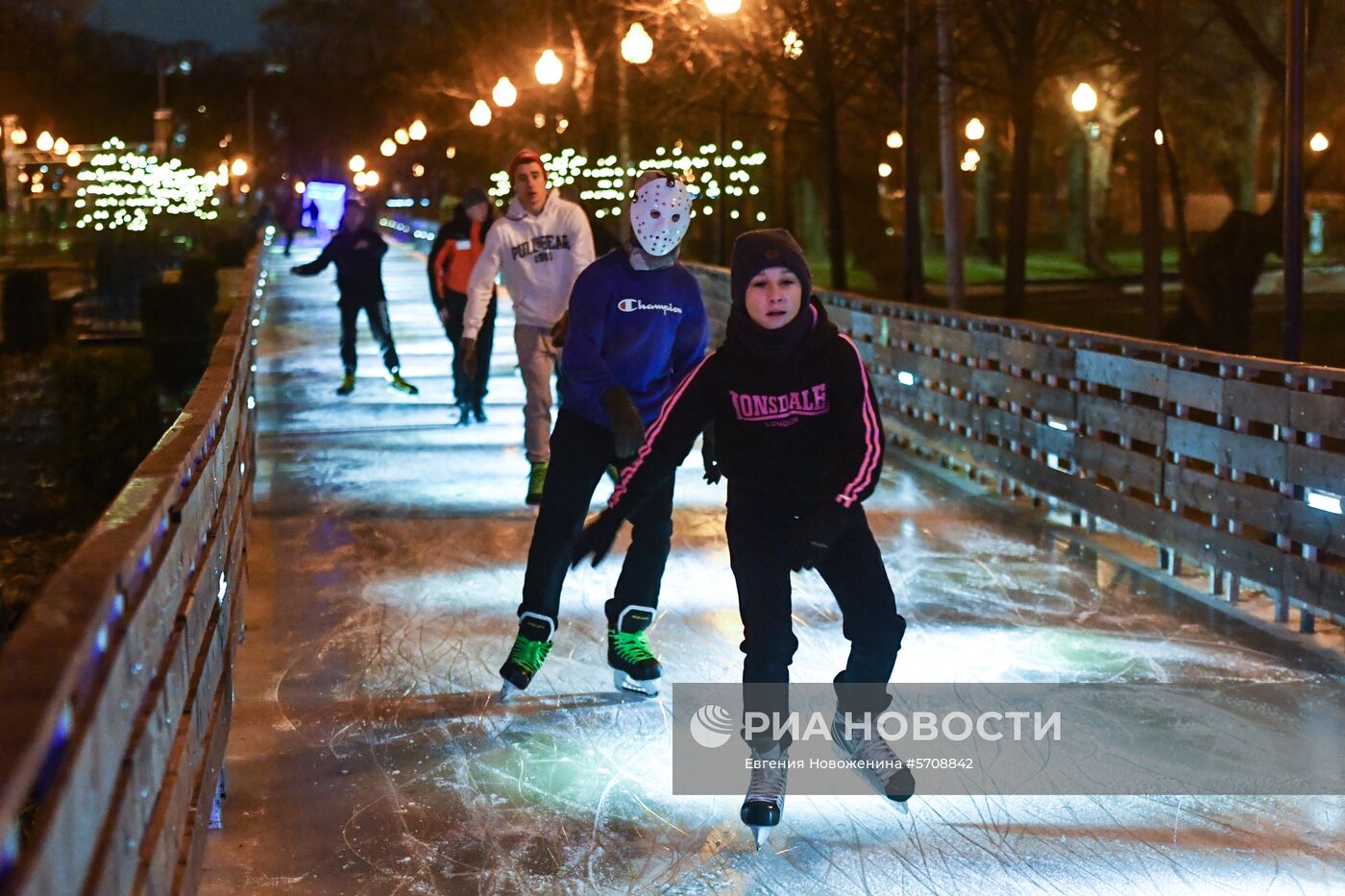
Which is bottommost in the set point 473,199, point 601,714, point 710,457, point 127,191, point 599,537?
point 601,714

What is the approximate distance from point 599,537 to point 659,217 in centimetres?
146

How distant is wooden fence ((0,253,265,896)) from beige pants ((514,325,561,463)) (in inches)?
171

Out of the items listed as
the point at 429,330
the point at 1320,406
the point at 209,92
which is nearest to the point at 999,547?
the point at 1320,406

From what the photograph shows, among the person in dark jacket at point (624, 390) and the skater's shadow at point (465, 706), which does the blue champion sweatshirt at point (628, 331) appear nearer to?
the person in dark jacket at point (624, 390)

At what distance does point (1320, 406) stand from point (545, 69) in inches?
766

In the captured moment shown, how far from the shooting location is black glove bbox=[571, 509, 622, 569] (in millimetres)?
5824

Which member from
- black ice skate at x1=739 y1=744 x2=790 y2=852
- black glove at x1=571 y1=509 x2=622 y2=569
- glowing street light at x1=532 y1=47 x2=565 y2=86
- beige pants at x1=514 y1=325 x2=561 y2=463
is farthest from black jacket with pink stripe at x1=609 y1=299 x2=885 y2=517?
glowing street light at x1=532 y1=47 x2=565 y2=86

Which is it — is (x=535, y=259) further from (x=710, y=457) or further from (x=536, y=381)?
(x=710, y=457)

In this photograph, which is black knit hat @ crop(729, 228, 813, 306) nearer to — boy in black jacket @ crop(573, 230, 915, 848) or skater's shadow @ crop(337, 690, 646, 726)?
boy in black jacket @ crop(573, 230, 915, 848)

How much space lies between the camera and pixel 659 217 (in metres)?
6.83

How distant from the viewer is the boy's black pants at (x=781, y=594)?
5645mm

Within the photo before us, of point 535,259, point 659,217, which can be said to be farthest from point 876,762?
point 535,259

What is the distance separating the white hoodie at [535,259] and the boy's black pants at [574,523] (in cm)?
264

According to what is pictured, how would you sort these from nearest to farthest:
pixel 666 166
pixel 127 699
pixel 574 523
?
1. pixel 127 699
2. pixel 574 523
3. pixel 666 166
